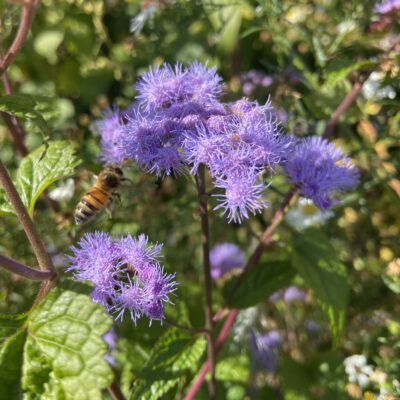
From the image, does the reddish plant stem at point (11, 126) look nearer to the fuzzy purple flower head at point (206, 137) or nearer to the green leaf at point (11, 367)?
the fuzzy purple flower head at point (206, 137)

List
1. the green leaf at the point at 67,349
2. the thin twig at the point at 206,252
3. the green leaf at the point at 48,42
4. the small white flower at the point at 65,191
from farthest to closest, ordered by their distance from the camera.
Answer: the green leaf at the point at 48,42, the small white flower at the point at 65,191, the thin twig at the point at 206,252, the green leaf at the point at 67,349

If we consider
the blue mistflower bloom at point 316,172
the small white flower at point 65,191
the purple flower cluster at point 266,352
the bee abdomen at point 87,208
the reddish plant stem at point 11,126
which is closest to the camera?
the blue mistflower bloom at point 316,172

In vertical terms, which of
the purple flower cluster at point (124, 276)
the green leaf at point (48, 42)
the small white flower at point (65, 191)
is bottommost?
the purple flower cluster at point (124, 276)

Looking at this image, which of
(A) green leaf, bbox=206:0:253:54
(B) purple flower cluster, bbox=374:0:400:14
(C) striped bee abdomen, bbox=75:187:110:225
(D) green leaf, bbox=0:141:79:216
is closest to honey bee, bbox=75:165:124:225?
(C) striped bee abdomen, bbox=75:187:110:225

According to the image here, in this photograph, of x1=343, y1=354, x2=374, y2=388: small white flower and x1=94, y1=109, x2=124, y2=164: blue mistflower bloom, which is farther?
x1=343, y1=354, x2=374, y2=388: small white flower

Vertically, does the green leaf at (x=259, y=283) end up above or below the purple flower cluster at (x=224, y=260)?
below

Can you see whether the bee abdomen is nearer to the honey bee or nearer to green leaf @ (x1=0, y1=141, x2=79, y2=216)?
the honey bee

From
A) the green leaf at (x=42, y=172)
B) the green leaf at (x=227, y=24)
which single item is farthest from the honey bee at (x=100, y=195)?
the green leaf at (x=227, y=24)
